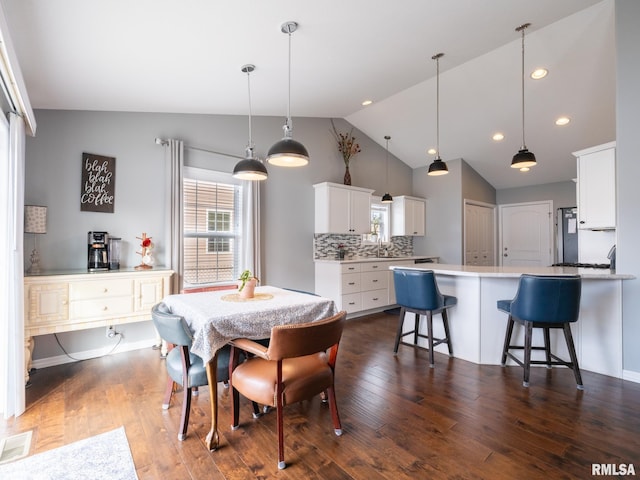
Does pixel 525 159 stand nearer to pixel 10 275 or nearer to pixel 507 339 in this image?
pixel 507 339

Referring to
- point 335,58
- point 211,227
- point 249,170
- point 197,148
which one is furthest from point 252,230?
point 335,58

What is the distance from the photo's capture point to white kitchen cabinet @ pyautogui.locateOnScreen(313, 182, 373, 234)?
16.7 ft

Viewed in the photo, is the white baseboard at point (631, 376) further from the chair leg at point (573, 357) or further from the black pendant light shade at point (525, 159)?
the black pendant light shade at point (525, 159)

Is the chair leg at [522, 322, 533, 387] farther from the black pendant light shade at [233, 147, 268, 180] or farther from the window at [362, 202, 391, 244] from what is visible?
the window at [362, 202, 391, 244]

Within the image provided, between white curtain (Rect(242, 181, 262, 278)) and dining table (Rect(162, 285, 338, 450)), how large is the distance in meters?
1.63

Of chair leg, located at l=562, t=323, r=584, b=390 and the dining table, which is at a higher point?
the dining table

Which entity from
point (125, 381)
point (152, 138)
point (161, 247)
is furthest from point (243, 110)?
point (125, 381)

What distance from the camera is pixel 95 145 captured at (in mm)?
3383

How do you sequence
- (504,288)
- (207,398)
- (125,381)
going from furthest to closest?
(504,288) < (125,381) < (207,398)

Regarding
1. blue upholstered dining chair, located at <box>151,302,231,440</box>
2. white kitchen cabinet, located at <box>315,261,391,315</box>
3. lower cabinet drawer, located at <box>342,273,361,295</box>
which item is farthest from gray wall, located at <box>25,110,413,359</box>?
blue upholstered dining chair, located at <box>151,302,231,440</box>

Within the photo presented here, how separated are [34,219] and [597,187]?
5.74m

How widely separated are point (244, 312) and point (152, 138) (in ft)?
9.15

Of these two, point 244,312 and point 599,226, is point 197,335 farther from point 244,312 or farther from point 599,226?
point 599,226

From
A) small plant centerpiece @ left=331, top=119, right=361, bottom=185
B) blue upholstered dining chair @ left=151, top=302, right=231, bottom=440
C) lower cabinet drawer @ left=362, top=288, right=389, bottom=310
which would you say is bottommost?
lower cabinet drawer @ left=362, top=288, right=389, bottom=310
